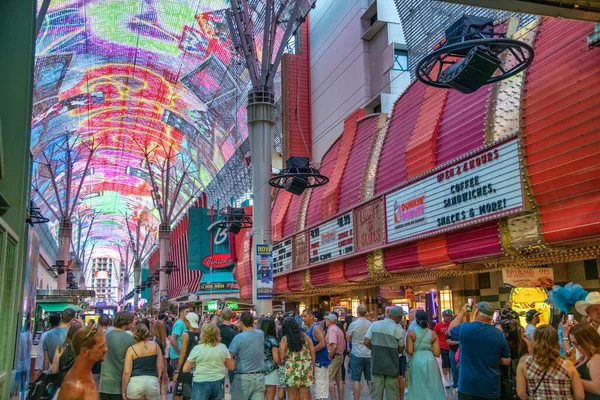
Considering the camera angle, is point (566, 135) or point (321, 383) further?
point (321, 383)

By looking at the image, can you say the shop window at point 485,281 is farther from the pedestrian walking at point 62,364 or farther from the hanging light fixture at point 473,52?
the pedestrian walking at point 62,364

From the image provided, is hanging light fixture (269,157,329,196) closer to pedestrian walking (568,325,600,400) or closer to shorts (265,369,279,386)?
shorts (265,369,279,386)

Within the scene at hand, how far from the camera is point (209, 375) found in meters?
7.21

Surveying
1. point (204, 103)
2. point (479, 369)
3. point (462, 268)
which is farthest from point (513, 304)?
point (204, 103)

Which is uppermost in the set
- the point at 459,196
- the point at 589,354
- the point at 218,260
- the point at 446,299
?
the point at 218,260

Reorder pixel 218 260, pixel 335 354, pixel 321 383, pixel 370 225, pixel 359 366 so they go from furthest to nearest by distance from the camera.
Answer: pixel 218 260
pixel 370 225
pixel 335 354
pixel 359 366
pixel 321 383

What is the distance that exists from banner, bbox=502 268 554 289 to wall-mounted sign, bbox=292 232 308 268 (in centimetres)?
965

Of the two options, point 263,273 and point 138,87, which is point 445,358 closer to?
point 263,273

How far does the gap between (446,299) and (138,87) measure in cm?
3903

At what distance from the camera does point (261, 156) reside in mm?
18844

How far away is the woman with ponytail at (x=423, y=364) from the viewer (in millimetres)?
7402

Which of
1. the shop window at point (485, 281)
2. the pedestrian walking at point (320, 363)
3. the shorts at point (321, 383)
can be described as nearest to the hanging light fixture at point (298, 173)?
the shop window at point (485, 281)

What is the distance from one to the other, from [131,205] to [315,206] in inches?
2918

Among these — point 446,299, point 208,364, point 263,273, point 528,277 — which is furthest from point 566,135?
point 263,273
